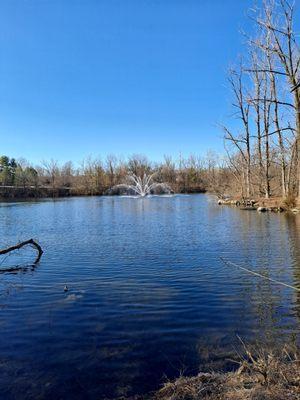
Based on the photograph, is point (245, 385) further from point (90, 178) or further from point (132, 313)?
point (90, 178)

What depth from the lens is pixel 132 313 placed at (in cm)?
783

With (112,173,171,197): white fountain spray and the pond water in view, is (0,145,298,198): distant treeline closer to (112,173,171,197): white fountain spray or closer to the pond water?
(112,173,171,197): white fountain spray

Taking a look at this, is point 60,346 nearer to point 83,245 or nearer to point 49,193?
point 83,245

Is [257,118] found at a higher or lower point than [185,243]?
higher

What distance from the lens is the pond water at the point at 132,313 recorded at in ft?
17.4

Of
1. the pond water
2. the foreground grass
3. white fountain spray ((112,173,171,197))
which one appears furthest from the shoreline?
white fountain spray ((112,173,171,197))

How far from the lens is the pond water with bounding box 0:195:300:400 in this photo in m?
5.32

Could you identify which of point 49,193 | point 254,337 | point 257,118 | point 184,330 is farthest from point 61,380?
point 49,193

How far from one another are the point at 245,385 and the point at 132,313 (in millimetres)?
3779

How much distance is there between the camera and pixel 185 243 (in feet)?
53.2

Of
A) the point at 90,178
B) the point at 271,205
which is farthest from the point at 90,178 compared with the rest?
the point at 271,205

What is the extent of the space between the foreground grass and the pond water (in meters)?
0.49

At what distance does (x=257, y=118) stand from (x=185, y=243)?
27472 mm

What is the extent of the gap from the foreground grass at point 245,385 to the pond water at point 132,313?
1.60 ft
